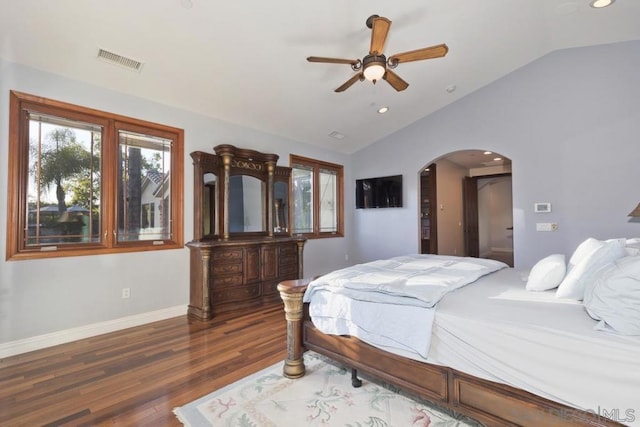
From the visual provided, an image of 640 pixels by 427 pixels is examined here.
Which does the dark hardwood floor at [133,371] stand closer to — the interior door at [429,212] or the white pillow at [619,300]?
the white pillow at [619,300]

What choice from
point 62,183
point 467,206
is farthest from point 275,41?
point 467,206

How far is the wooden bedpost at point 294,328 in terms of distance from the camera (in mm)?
2246

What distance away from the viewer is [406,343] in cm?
172

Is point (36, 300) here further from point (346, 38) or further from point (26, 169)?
point (346, 38)

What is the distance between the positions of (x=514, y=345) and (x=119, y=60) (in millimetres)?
3827

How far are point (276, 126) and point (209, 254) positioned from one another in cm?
225

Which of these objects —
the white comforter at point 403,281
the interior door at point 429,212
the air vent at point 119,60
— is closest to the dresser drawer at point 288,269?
the white comforter at point 403,281

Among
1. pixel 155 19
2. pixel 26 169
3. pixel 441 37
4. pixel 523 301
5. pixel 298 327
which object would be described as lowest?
pixel 298 327

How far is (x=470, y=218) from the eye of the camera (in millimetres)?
8172

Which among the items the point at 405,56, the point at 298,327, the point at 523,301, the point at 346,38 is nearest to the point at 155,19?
the point at 346,38

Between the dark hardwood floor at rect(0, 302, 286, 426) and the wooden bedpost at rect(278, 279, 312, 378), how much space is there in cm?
33

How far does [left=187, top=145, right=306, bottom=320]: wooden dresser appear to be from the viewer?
3.68 m

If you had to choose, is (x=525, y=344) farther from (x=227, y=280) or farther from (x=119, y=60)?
(x=119, y=60)

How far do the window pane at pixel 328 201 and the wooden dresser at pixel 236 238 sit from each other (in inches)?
53.7
